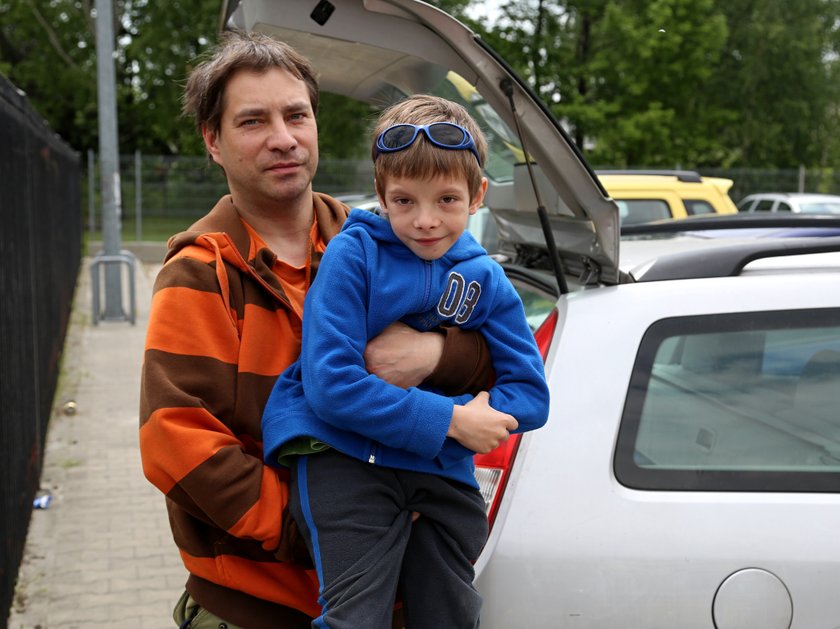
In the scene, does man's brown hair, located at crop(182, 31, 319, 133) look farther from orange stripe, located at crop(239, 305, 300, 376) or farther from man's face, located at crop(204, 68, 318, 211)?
orange stripe, located at crop(239, 305, 300, 376)

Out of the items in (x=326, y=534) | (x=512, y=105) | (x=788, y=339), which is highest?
(x=512, y=105)

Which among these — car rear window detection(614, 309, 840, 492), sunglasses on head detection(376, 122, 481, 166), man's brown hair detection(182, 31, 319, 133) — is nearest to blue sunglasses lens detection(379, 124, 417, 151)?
sunglasses on head detection(376, 122, 481, 166)

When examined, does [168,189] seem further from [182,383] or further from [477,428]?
[477,428]

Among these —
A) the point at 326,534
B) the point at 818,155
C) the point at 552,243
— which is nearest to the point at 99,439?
the point at 552,243

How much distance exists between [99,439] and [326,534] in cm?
635

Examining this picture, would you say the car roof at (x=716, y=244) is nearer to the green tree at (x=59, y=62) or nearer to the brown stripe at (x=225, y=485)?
the brown stripe at (x=225, y=485)

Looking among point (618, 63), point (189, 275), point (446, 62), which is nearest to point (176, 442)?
point (189, 275)

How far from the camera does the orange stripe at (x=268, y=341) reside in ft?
6.52

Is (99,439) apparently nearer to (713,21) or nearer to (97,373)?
(97,373)

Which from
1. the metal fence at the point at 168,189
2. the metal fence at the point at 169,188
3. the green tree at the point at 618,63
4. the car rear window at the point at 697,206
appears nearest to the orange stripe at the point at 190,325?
the car rear window at the point at 697,206

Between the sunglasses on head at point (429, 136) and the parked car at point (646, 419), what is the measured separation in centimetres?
56

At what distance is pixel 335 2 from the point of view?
2436 millimetres

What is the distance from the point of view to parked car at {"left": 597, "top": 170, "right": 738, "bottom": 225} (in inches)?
344

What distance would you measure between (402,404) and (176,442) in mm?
404
